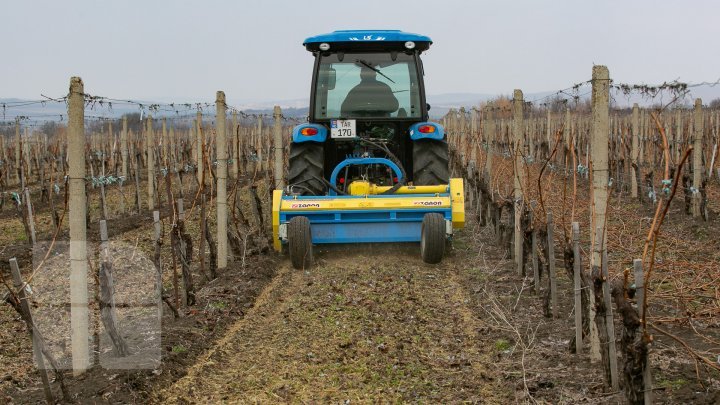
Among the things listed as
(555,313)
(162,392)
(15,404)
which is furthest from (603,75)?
(15,404)

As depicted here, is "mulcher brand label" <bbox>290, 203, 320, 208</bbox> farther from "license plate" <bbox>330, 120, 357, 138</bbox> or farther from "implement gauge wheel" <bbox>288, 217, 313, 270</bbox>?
"license plate" <bbox>330, 120, 357, 138</bbox>

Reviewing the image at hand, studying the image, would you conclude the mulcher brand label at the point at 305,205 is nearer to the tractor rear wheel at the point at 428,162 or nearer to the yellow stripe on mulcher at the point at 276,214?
the yellow stripe on mulcher at the point at 276,214

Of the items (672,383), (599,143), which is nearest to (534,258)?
(599,143)

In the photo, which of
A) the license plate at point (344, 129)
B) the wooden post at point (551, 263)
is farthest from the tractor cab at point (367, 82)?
the wooden post at point (551, 263)

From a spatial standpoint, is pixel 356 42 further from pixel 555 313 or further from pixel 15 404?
pixel 15 404

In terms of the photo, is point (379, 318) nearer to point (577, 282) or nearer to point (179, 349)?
point (179, 349)

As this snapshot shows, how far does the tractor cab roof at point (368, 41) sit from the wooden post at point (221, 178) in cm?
130

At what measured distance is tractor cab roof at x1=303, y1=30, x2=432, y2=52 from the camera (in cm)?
800

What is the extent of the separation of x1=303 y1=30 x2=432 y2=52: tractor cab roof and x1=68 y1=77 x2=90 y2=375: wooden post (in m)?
4.12

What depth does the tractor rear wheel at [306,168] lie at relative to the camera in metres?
8.13

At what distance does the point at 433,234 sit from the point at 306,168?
5.75 ft

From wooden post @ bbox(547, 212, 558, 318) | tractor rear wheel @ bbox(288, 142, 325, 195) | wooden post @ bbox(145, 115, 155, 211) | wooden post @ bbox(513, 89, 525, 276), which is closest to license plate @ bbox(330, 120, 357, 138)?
tractor rear wheel @ bbox(288, 142, 325, 195)

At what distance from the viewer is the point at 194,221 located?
37.1 ft

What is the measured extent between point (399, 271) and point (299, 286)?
3.28 ft
